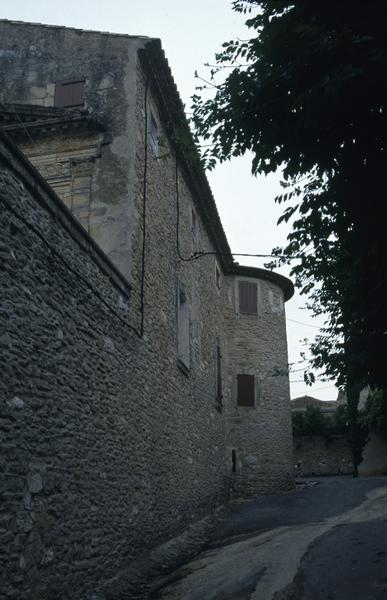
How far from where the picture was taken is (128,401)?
7895 mm

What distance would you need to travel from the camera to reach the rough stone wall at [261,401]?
18188 mm

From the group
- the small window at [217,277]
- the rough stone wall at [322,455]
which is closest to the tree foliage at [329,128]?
the small window at [217,277]

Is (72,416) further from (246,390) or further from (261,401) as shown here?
(261,401)

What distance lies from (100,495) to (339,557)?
335cm

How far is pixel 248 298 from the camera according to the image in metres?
20.2

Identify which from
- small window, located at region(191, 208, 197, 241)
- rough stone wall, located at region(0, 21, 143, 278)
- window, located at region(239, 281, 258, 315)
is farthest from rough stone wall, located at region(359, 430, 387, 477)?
rough stone wall, located at region(0, 21, 143, 278)

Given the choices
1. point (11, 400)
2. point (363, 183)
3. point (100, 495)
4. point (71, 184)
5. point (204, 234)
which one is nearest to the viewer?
point (11, 400)

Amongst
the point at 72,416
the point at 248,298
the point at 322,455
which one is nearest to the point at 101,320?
the point at 72,416

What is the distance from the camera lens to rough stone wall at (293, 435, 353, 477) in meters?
27.4

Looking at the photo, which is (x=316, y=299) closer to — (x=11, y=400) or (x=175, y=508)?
(x=175, y=508)

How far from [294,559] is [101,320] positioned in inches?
160

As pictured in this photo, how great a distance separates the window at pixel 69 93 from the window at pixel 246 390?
36.9ft


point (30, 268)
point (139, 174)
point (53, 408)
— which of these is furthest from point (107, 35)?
point (53, 408)

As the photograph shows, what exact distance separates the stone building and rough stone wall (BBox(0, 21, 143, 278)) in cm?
3
